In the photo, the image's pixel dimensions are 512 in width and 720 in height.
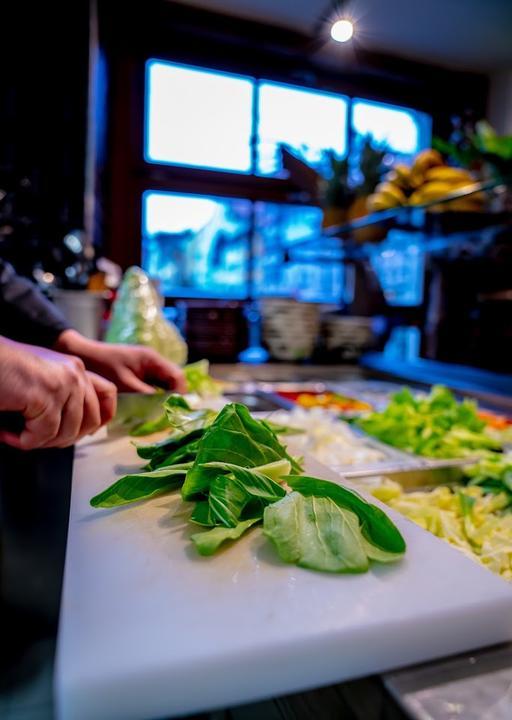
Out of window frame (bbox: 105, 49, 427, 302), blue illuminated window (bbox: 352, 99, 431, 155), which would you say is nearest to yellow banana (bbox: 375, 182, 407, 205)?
window frame (bbox: 105, 49, 427, 302)

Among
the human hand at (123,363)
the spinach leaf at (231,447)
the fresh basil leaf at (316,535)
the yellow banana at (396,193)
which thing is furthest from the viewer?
the yellow banana at (396,193)

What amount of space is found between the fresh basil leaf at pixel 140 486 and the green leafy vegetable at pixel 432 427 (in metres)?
0.81

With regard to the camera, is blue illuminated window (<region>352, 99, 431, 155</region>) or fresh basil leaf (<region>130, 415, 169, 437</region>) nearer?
fresh basil leaf (<region>130, 415, 169, 437</region>)

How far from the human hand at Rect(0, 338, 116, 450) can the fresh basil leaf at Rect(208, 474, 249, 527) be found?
297 millimetres

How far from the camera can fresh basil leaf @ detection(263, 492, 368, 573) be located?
55 centimetres

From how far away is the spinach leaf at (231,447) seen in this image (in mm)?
670

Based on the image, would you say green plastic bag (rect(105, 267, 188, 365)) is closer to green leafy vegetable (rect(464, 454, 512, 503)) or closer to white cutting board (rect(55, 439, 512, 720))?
green leafy vegetable (rect(464, 454, 512, 503))

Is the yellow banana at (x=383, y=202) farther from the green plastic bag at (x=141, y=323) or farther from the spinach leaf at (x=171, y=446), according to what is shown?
the spinach leaf at (x=171, y=446)

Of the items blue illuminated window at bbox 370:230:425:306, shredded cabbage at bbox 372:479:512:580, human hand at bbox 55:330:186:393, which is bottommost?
shredded cabbage at bbox 372:479:512:580

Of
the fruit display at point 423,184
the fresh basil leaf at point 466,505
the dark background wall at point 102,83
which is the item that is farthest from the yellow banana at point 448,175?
the fresh basil leaf at point 466,505

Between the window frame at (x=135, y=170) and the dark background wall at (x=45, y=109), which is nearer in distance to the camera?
the dark background wall at (x=45, y=109)

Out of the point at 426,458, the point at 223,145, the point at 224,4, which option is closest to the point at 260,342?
the point at 223,145

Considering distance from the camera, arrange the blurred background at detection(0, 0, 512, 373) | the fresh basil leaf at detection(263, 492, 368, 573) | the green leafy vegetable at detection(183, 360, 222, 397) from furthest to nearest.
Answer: the blurred background at detection(0, 0, 512, 373) < the green leafy vegetable at detection(183, 360, 222, 397) < the fresh basil leaf at detection(263, 492, 368, 573)

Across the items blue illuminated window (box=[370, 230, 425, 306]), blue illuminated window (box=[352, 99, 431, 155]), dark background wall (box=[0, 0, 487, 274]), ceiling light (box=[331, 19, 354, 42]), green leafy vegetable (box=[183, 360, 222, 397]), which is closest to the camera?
ceiling light (box=[331, 19, 354, 42])
